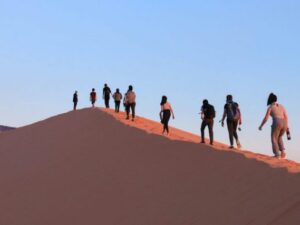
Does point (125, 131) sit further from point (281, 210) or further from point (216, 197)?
point (281, 210)

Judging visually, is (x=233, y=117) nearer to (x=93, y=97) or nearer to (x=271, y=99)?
(x=271, y=99)

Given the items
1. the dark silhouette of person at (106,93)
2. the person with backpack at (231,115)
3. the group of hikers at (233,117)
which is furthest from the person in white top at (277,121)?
the dark silhouette of person at (106,93)

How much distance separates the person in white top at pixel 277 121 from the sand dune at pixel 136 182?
1.55 ft

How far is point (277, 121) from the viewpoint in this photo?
45.2 ft

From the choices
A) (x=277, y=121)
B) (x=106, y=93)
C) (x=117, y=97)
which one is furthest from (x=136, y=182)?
(x=106, y=93)

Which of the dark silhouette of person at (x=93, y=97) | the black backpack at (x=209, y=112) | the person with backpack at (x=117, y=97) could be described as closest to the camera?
the black backpack at (x=209, y=112)

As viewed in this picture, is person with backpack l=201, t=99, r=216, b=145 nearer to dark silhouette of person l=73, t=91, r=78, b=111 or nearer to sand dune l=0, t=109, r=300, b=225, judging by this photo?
sand dune l=0, t=109, r=300, b=225

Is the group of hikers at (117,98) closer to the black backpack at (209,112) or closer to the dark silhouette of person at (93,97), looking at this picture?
the dark silhouette of person at (93,97)

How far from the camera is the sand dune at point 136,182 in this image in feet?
37.2

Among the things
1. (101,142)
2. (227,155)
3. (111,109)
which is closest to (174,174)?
(227,155)

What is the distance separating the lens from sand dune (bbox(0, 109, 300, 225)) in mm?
11328

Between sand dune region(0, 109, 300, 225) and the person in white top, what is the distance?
471 millimetres

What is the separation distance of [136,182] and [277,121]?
13.8 feet

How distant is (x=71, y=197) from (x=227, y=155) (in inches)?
189
